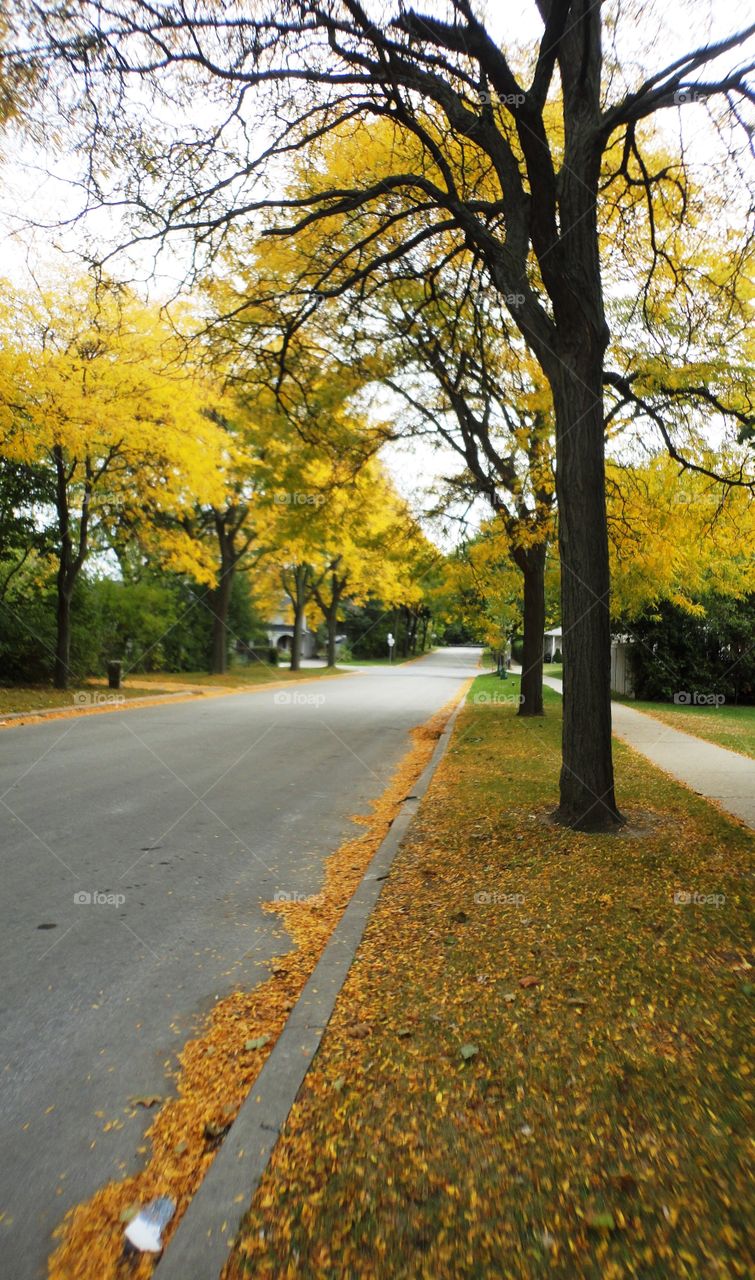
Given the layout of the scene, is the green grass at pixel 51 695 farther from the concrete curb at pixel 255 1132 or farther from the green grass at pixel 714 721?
the green grass at pixel 714 721

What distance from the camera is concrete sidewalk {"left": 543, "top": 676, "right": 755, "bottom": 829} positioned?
7801mm

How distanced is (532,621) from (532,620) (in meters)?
0.02

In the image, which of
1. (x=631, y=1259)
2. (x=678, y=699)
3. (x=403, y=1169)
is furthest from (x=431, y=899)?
(x=678, y=699)

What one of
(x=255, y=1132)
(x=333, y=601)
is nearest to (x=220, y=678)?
(x=333, y=601)

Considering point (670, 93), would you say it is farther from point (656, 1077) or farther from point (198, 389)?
point (198, 389)

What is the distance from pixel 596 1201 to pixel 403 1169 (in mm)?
588

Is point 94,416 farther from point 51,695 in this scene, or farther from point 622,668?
point 622,668

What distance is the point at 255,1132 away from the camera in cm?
257

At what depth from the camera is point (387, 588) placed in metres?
42.7

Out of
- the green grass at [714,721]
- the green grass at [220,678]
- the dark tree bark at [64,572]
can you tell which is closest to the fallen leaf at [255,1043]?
the green grass at [714,721]

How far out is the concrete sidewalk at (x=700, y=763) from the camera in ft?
25.6

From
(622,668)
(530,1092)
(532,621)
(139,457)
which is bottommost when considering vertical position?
(530,1092)

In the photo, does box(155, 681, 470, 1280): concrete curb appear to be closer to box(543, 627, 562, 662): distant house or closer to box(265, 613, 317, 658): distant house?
box(543, 627, 562, 662): distant house

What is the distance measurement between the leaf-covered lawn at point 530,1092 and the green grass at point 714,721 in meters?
A: 7.84
